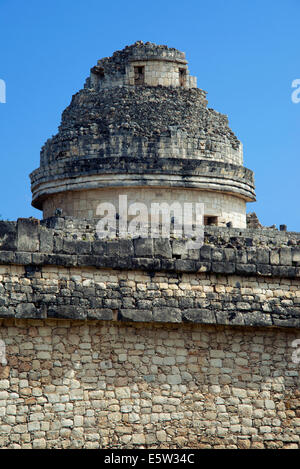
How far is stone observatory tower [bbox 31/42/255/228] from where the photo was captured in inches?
959

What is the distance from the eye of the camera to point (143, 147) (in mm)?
24469

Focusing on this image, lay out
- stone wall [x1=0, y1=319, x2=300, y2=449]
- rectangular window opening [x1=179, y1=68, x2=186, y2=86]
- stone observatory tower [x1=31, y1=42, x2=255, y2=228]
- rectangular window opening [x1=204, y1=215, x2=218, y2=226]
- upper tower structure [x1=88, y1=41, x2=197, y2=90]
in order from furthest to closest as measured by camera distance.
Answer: rectangular window opening [x1=179, y1=68, x2=186, y2=86] → upper tower structure [x1=88, y1=41, x2=197, y2=90] → rectangular window opening [x1=204, y1=215, x2=218, y2=226] → stone observatory tower [x1=31, y1=42, x2=255, y2=228] → stone wall [x1=0, y1=319, x2=300, y2=449]

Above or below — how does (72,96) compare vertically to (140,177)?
above

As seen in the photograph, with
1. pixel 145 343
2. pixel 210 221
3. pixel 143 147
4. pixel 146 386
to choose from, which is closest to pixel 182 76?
pixel 143 147

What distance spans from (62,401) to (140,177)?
37.6 ft

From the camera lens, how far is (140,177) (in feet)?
79.3

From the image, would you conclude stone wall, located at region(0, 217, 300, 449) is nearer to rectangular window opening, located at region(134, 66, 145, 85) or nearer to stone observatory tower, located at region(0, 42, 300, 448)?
stone observatory tower, located at region(0, 42, 300, 448)

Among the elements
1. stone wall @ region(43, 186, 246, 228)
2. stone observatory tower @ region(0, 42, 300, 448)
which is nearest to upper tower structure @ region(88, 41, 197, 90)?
stone wall @ region(43, 186, 246, 228)

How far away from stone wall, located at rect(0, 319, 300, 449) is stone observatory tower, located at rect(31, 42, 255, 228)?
10293 mm

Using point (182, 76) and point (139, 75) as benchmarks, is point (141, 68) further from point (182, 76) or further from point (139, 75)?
point (182, 76)

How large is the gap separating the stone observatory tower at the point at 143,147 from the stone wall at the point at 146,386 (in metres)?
10.3

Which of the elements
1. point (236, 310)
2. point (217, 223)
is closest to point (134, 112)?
point (217, 223)

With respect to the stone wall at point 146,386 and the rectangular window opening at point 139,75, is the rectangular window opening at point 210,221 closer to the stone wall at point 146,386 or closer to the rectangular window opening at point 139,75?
the rectangular window opening at point 139,75
